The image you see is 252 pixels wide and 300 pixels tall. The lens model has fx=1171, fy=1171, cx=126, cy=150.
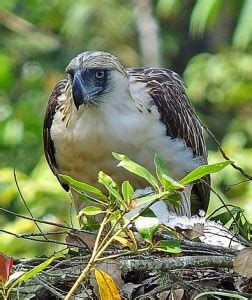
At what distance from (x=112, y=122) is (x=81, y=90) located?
261 millimetres

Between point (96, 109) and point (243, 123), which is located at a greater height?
point (96, 109)

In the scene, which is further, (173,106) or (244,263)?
(173,106)

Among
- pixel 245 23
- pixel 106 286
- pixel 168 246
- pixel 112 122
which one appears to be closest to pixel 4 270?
pixel 106 286

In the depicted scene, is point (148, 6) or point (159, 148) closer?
point (159, 148)

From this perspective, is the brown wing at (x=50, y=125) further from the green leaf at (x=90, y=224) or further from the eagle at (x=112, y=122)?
the green leaf at (x=90, y=224)

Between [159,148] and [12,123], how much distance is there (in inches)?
181

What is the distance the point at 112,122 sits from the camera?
5.95 m

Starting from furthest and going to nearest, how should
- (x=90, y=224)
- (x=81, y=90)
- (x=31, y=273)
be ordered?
1. (x=81, y=90)
2. (x=90, y=224)
3. (x=31, y=273)

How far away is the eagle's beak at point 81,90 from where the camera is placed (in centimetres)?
577

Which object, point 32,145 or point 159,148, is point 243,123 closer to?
point 32,145

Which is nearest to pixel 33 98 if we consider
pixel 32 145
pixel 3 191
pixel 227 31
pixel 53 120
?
pixel 32 145

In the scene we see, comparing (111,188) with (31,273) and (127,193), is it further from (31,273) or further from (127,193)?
(31,273)

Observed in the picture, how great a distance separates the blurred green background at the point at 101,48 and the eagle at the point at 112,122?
2.64 meters

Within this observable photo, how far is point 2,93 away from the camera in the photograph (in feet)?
41.7
